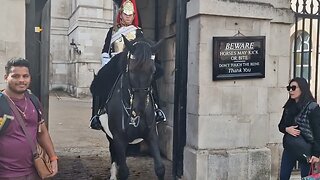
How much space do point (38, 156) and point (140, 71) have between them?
168 cm

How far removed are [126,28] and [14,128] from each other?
10.2 ft

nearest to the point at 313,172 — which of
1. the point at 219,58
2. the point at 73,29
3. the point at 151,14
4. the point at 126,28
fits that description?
the point at 219,58

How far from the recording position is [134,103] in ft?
16.4

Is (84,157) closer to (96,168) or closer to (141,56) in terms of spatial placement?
(96,168)

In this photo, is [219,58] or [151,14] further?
[151,14]

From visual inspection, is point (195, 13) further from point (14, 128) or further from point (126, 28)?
point (14, 128)

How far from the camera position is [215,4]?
5895mm

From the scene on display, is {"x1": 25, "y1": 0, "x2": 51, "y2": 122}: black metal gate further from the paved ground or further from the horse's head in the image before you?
the horse's head

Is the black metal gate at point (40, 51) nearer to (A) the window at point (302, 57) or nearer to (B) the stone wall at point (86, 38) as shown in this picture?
(A) the window at point (302, 57)

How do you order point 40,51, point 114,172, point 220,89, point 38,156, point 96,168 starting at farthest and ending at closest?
1. point 96,168
2. point 114,172
3. point 40,51
4. point 220,89
5. point 38,156

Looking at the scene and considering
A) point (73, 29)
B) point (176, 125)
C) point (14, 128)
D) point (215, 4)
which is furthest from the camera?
point (73, 29)

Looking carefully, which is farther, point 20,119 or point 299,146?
point 299,146

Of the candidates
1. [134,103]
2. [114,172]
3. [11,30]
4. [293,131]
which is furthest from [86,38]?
[293,131]

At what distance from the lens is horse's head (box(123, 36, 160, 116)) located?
188 inches
